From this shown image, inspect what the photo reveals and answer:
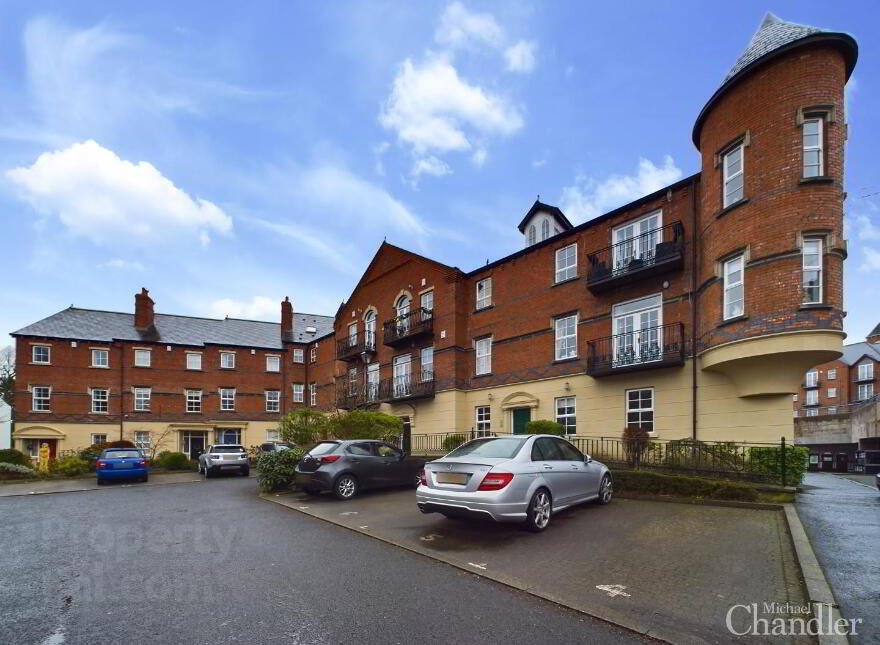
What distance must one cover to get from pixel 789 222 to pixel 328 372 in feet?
97.9

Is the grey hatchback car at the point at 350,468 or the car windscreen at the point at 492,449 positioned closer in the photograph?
the car windscreen at the point at 492,449

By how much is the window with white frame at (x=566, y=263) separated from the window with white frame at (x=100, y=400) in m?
32.4

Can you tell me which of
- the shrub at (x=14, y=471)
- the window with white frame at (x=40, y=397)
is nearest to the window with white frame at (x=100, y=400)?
the window with white frame at (x=40, y=397)

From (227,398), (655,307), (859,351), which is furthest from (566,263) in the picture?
(859,351)

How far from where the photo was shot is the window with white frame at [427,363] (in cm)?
2477

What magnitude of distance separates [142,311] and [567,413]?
33217mm

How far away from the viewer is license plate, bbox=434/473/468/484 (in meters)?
7.64

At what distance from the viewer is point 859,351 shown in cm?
5544

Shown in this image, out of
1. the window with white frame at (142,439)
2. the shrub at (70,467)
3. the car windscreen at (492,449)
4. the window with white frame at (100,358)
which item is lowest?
the window with white frame at (142,439)

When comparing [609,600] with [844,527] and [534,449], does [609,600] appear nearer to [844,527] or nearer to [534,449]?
[534,449]

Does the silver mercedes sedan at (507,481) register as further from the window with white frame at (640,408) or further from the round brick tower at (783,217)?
the window with white frame at (640,408)

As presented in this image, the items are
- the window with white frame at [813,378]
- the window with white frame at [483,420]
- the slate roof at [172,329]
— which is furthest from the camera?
the window with white frame at [813,378]

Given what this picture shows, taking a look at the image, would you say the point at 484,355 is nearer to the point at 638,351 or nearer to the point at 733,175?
the point at 638,351

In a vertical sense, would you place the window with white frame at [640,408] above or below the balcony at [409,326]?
below
